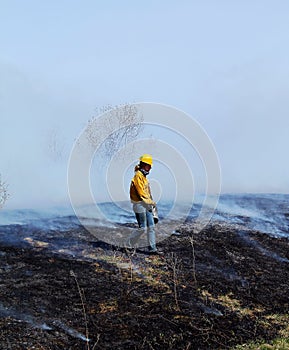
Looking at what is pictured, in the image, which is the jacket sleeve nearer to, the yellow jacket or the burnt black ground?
the yellow jacket

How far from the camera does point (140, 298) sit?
10.9 metres

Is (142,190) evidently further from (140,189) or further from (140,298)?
(140,298)

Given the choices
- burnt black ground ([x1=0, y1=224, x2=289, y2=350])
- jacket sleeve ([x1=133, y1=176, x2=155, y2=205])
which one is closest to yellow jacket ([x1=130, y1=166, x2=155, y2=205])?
jacket sleeve ([x1=133, y1=176, x2=155, y2=205])

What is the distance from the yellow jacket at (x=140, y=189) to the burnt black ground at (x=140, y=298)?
A: 1.89 m

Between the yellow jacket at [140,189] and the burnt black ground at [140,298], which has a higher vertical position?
the yellow jacket at [140,189]

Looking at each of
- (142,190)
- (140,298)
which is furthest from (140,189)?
(140,298)

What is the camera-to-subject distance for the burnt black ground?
29.5ft

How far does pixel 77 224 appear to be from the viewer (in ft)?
61.3

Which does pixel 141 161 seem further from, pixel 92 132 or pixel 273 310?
pixel 92 132

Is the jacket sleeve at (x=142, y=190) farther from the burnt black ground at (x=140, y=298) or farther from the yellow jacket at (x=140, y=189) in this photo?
the burnt black ground at (x=140, y=298)

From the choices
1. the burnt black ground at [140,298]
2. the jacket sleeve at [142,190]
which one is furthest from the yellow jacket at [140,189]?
the burnt black ground at [140,298]

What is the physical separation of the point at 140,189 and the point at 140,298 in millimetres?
3598

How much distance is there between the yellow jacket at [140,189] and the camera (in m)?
13.2

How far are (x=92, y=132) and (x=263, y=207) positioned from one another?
29.2m
